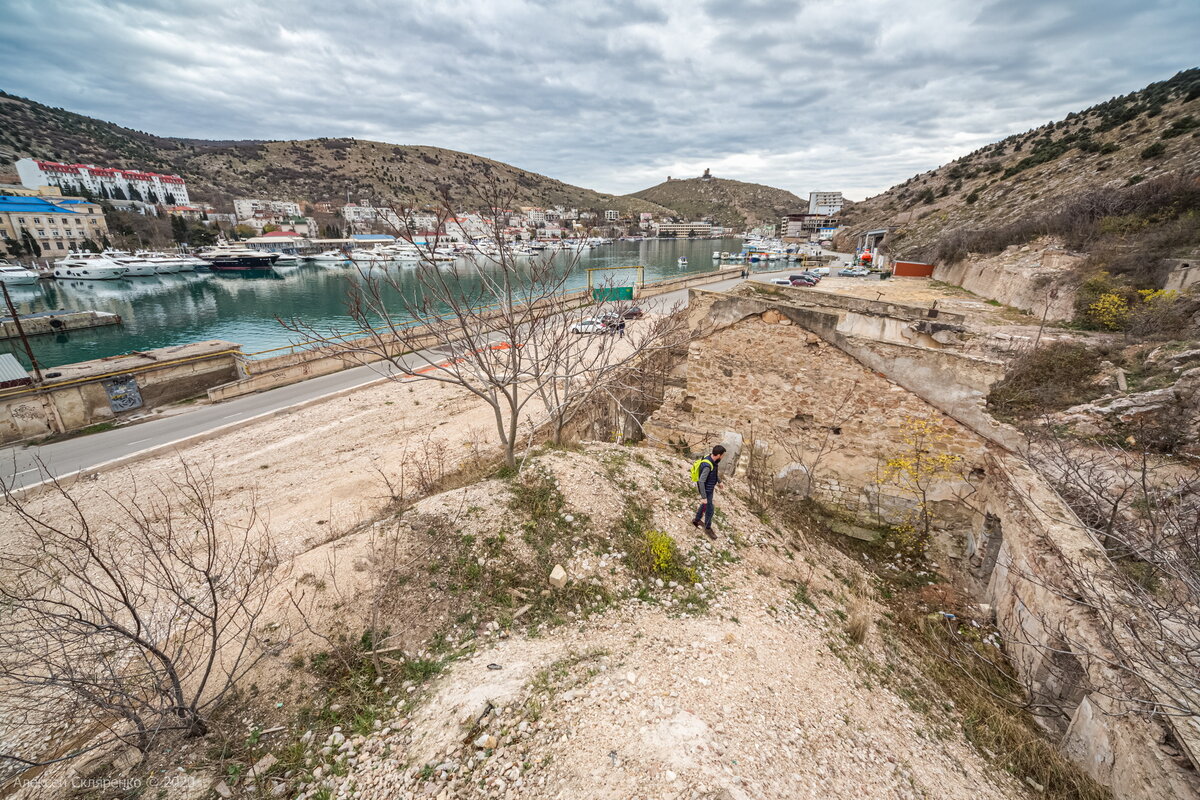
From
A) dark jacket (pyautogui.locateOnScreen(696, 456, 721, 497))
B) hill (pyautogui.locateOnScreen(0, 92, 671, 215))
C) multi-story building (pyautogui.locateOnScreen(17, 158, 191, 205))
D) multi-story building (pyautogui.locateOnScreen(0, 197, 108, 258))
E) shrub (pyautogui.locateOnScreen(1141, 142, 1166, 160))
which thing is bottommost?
dark jacket (pyautogui.locateOnScreen(696, 456, 721, 497))

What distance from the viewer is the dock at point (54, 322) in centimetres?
3008

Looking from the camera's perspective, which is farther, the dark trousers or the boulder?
the boulder

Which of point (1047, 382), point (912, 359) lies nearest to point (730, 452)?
point (912, 359)

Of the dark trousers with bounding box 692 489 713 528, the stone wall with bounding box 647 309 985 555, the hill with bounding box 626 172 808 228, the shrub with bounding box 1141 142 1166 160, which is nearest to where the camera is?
the dark trousers with bounding box 692 489 713 528

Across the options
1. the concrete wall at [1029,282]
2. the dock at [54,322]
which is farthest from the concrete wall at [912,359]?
the dock at [54,322]

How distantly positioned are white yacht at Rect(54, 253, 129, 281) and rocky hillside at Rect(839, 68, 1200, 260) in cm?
8855

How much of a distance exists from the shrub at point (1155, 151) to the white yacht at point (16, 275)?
95627 mm

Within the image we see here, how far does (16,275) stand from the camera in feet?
168

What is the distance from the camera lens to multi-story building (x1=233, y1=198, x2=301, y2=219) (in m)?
104

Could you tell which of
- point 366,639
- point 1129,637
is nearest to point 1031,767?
point 1129,637


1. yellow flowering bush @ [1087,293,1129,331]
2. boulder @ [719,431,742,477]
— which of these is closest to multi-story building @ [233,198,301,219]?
boulder @ [719,431,742,477]

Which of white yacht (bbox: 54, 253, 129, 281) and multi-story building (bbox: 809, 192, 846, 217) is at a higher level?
multi-story building (bbox: 809, 192, 846, 217)

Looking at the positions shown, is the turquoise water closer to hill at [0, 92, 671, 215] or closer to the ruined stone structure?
the ruined stone structure

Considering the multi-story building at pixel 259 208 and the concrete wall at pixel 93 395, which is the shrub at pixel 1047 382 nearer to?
the concrete wall at pixel 93 395
